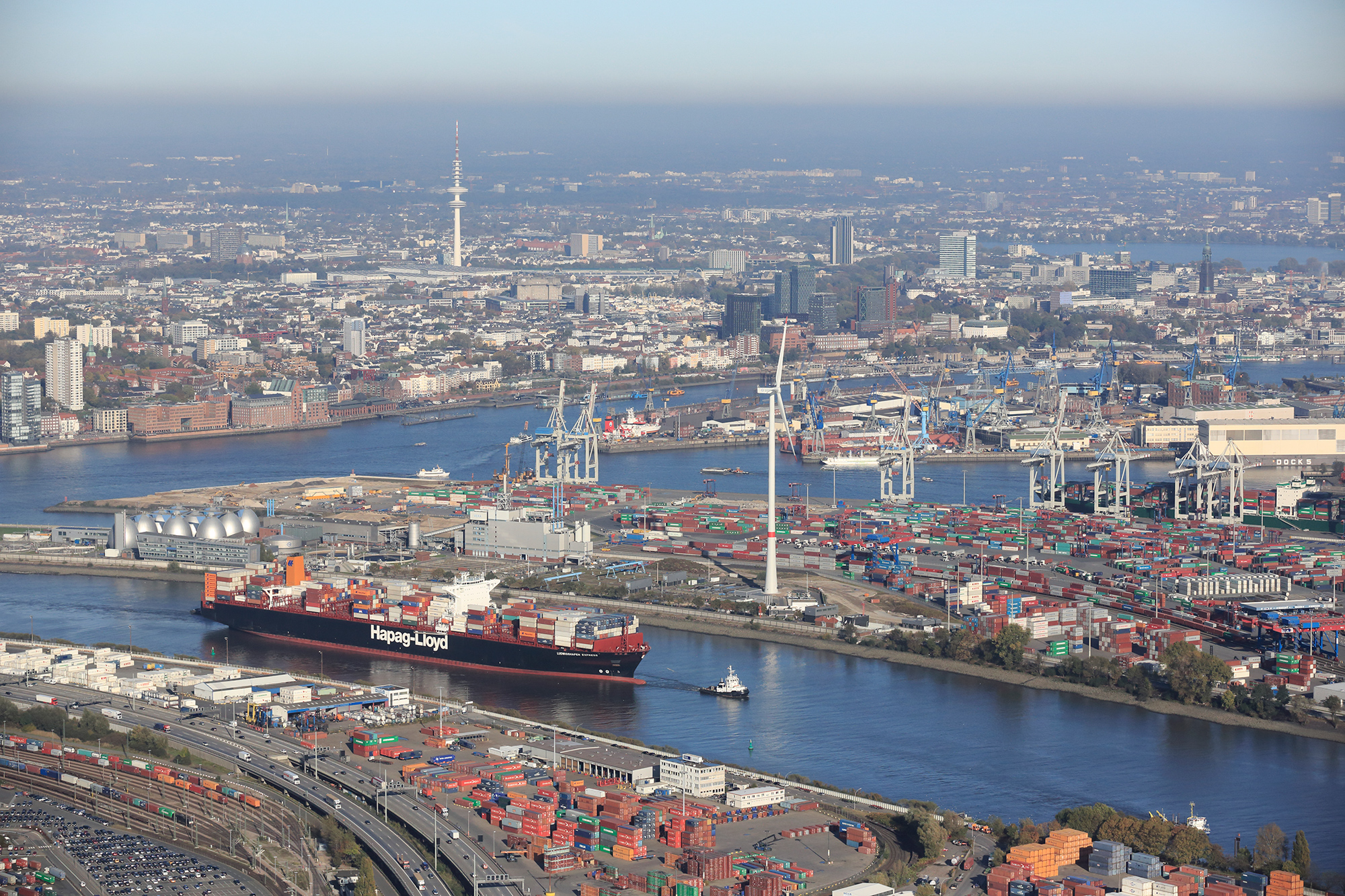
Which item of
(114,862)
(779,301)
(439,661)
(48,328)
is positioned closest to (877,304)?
(779,301)

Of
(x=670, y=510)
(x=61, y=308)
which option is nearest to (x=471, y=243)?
(x=61, y=308)

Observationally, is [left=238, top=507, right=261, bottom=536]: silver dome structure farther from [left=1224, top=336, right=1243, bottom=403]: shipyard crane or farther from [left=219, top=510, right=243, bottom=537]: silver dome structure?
[left=1224, top=336, right=1243, bottom=403]: shipyard crane

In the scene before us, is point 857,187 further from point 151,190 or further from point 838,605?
point 838,605

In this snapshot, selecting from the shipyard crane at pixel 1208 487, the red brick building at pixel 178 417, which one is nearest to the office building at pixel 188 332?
the red brick building at pixel 178 417

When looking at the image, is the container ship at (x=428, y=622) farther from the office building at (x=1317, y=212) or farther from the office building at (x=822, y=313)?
the office building at (x=1317, y=212)

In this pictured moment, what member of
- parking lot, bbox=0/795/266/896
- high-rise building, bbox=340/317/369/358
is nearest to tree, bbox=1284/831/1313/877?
parking lot, bbox=0/795/266/896

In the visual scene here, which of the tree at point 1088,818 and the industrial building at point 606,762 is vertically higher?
the tree at point 1088,818
